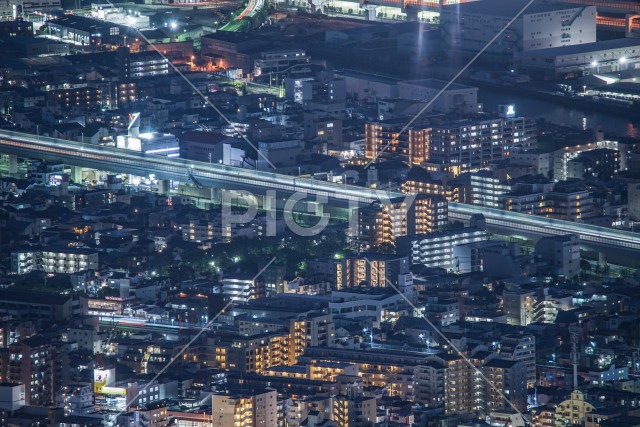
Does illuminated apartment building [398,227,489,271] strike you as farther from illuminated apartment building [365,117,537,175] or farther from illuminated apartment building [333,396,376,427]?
illuminated apartment building [333,396,376,427]

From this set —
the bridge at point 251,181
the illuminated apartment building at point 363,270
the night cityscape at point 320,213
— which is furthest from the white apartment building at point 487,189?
the illuminated apartment building at point 363,270

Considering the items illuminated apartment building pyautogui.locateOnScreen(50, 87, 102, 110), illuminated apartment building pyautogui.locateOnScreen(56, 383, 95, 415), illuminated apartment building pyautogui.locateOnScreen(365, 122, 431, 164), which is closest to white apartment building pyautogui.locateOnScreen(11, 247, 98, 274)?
illuminated apartment building pyautogui.locateOnScreen(56, 383, 95, 415)

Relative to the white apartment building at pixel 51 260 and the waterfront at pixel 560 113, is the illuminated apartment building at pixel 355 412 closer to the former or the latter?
the white apartment building at pixel 51 260

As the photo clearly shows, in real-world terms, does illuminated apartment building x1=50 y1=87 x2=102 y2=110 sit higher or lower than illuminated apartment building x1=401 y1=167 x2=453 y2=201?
lower

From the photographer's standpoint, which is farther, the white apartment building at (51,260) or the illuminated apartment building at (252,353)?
the white apartment building at (51,260)

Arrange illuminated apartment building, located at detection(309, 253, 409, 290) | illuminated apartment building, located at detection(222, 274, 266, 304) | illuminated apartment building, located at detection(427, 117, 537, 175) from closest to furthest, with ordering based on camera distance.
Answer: illuminated apartment building, located at detection(222, 274, 266, 304)
illuminated apartment building, located at detection(309, 253, 409, 290)
illuminated apartment building, located at detection(427, 117, 537, 175)

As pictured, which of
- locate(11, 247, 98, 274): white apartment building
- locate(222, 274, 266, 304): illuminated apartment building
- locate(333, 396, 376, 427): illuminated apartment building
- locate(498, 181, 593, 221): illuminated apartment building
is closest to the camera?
locate(333, 396, 376, 427): illuminated apartment building

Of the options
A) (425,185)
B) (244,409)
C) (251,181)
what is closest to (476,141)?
(425,185)

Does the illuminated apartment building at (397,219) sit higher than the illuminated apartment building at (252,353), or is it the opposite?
the illuminated apartment building at (252,353)
